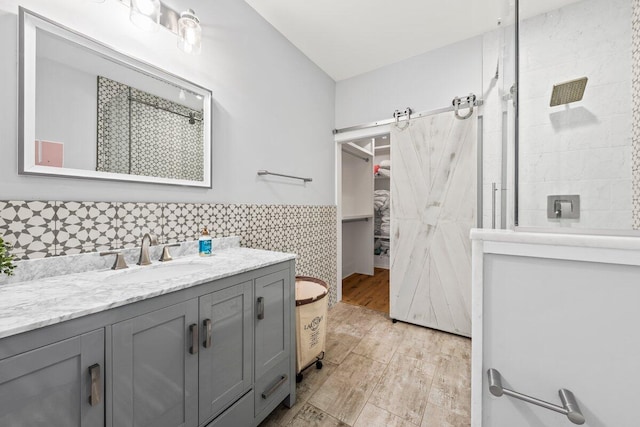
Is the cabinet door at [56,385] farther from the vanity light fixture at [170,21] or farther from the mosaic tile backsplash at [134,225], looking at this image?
the vanity light fixture at [170,21]

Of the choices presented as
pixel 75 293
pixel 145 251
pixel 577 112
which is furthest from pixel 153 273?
pixel 577 112

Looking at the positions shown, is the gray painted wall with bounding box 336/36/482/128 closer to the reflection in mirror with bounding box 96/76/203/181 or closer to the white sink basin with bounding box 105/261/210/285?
the reflection in mirror with bounding box 96/76/203/181

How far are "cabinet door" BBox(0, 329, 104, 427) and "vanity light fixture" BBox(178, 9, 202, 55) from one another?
1.46 m

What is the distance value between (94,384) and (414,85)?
285 cm

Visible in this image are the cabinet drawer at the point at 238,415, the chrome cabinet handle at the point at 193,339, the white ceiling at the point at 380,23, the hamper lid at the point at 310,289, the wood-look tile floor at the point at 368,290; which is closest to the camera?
the chrome cabinet handle at the point at 193,339

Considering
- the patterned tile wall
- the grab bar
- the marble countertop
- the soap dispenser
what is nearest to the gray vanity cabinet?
the marble countertop

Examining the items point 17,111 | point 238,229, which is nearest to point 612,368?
point 238,229

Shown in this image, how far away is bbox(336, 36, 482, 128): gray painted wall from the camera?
211 centimetres

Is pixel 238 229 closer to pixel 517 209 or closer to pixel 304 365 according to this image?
pixel 304 365

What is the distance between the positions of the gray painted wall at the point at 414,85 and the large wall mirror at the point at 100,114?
1716 mm

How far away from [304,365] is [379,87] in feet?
8.57

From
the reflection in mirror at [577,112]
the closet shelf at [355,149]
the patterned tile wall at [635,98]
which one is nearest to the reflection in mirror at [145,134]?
the reflection in mirror at [577,112]

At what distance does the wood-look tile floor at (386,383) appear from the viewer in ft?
4.22

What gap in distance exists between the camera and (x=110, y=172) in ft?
3.67
